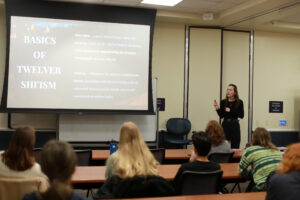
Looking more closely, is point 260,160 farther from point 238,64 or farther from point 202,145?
point 238,64

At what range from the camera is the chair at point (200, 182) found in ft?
9.10

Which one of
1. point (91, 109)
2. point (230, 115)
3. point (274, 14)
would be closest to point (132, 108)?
point (91, 109)

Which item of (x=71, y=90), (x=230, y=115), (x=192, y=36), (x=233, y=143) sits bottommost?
(x=233, y=143)

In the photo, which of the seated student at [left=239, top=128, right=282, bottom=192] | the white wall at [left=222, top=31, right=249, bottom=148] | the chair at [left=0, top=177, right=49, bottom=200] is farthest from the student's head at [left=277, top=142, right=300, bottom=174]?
the white wall at [left=222, top=31, right=249, bottom=148]

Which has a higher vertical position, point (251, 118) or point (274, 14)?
point (274, 14)

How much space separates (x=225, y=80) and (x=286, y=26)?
1.77 meters

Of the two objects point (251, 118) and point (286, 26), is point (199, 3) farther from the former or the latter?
point (251, 118)

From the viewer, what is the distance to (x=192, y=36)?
24.6 ft

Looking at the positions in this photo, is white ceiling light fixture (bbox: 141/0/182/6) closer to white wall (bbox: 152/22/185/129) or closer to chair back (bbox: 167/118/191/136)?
white wall (bbox: 152/22/185/129)

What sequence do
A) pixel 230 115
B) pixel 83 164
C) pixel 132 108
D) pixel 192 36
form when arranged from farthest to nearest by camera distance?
pixel 192 36, pixel 132 108, pixel 230 115, pixel 83 164

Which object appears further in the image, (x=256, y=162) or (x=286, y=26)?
(x=286, y=26)

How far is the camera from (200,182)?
2.87 metres

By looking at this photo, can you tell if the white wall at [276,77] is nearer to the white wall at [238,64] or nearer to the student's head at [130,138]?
the white wall at [238,64]

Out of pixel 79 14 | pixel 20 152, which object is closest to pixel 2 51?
pixel 79 14
